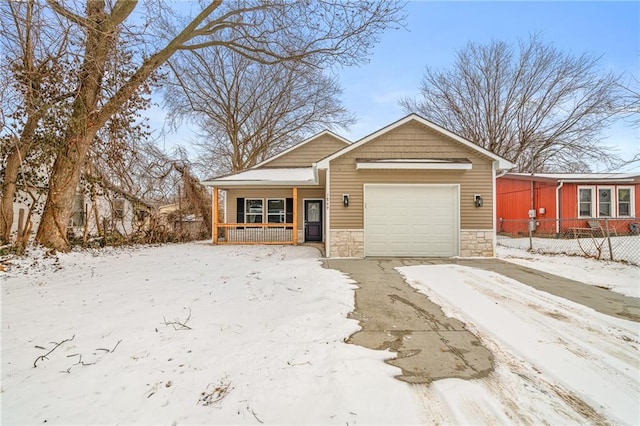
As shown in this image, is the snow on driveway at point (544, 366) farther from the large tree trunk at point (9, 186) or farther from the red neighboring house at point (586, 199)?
the red neighboring house at point (586, 199)

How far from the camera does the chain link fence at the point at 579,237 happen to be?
8.46 metres

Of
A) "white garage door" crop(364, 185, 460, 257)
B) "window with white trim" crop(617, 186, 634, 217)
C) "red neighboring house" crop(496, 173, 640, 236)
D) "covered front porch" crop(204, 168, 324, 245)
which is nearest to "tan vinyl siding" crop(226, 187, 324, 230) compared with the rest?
"covered front porch" crop(204, 168, 324, 245)

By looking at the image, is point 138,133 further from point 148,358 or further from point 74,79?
point 148,358

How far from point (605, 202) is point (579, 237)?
10.9ft

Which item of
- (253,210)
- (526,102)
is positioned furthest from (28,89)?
(526,102)

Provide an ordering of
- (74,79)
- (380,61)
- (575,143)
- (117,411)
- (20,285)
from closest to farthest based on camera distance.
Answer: (117,411) < (20,285) < (74,79) < (380,61) < (575,143)

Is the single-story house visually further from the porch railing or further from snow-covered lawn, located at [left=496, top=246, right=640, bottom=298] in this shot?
the porch railing

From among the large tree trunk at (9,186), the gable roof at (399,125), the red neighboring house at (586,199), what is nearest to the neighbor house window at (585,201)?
the red neighboring house at (586,199)

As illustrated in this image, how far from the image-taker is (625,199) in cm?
1429

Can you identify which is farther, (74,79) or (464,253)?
(464,253)

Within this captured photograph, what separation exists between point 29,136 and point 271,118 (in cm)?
1580

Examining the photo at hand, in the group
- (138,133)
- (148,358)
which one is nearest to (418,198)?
(148,358)

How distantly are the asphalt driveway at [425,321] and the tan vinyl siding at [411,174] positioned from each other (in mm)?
2321

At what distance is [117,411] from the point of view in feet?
6.84
